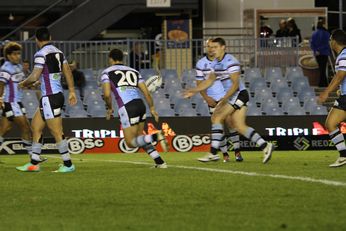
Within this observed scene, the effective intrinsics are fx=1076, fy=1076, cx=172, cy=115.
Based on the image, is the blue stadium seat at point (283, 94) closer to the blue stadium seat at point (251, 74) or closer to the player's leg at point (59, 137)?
the blue stadium seat at point (251, 74)

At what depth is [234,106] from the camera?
60.6 feet

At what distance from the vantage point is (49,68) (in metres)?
16.1

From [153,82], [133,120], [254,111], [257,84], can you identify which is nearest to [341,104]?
[133,120]

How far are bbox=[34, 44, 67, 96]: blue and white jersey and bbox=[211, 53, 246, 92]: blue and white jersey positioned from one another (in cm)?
349

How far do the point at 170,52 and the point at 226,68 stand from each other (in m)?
13.0

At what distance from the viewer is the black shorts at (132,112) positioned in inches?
643

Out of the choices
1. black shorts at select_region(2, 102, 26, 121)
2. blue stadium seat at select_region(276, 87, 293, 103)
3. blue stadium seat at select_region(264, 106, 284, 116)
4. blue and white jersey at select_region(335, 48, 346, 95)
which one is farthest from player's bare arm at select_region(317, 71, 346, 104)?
blue stadium seat at select_region(276, 87, 293, 103)

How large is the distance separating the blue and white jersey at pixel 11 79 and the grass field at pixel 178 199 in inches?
176

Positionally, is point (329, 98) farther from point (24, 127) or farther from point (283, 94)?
point (24, 127)

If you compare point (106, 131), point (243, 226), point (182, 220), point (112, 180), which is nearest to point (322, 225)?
point (243, 226)

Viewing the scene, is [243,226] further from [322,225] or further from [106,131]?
[106,131]

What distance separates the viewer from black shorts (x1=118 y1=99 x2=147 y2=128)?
1633cm

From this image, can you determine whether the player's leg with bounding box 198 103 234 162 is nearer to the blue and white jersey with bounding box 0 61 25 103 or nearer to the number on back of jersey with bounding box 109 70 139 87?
the number on back of jersey with bounding box 109 70 139 87

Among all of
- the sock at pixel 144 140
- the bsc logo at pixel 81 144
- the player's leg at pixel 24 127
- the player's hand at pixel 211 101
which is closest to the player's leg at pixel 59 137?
the sock at pixel 144 140
